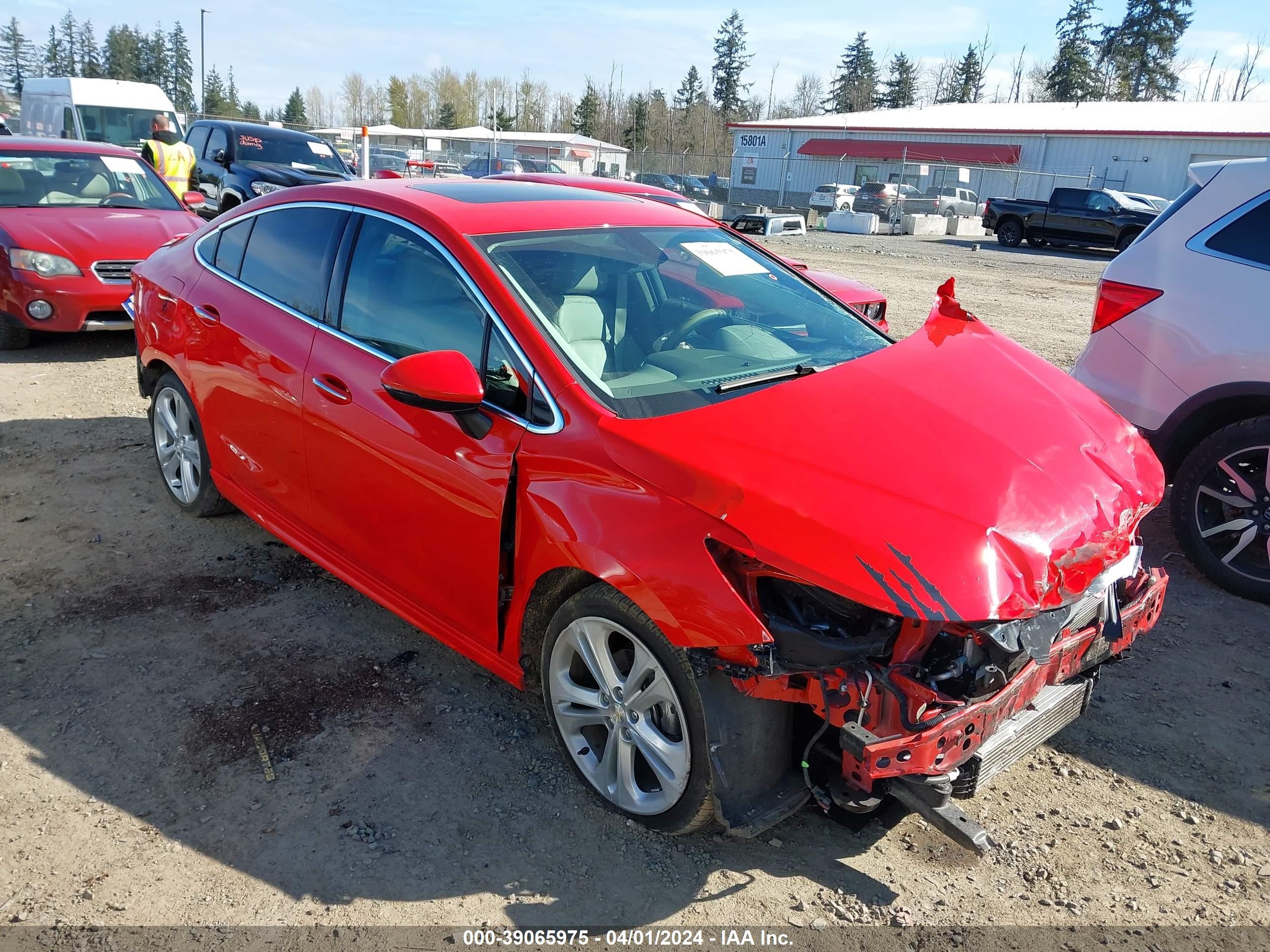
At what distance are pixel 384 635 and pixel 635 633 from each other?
1741 mm

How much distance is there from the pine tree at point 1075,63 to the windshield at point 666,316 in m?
74.7

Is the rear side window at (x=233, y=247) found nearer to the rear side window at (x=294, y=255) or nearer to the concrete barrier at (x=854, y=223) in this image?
the rear side window at (x=294, y=255)

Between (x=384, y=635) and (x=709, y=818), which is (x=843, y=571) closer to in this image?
(x=709, y=818)

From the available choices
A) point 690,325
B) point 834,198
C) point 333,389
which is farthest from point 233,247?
point 834,198

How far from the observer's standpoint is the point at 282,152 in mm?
15266

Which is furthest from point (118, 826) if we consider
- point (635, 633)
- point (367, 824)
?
point (635, 633)

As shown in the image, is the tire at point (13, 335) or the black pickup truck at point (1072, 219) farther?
the black pickup truck at point (1072, 219)

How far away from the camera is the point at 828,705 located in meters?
2.37

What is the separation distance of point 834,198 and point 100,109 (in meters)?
25.8

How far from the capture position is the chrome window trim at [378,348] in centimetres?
287

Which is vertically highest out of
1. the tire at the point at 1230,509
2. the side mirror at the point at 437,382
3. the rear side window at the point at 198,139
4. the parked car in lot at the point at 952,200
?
the parked car in lot at the point at 952,200

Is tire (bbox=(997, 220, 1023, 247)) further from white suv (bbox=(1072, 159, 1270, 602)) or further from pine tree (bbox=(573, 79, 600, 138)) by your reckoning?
pine tree (bbox=(573, 79, 600, 138))

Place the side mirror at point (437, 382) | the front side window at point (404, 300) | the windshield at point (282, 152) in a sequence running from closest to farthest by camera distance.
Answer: the side mirror at point (437, 382) < the front side window at point (404, 300) < the windshield at point (282, 152)

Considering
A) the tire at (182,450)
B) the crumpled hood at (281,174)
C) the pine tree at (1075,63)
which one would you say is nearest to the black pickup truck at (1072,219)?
the crumpled hood at (281,174)
